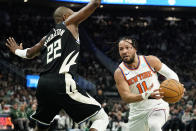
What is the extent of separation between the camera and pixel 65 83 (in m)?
4.20

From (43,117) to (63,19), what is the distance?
129cm

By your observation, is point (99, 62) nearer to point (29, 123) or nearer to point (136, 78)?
point (29, 123)

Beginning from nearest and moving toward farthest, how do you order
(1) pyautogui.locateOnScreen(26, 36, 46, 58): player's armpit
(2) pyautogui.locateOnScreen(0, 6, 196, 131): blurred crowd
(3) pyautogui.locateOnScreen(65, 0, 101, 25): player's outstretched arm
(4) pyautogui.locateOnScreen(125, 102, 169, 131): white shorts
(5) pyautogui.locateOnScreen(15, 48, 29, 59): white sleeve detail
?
(3) pyautogui.locateOnScreen(65, 0, 101, 25): player's outstretched arm
(1) pyautogui.locateOnScreen(26, 36, 46, 58): player's armpit
(5) pyautogui.locateOnScreen(15, 48, 29, 59): white sleeve detail
(4) pyautogui.locateOnScreen(125, 102, 169, 131): white shorts
(2) pyautogui.locateOnScreen(0, 6, 196, 131): blurred crowd

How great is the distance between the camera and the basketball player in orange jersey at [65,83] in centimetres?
417

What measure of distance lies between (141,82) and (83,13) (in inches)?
61.4

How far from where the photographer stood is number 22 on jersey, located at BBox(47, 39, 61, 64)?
4250mm

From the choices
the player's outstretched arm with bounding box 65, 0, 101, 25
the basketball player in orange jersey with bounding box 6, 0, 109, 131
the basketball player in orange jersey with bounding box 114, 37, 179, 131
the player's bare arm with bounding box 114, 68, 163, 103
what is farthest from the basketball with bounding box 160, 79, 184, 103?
the player's outstretched arm with bounding box 65, 0, 101, 25

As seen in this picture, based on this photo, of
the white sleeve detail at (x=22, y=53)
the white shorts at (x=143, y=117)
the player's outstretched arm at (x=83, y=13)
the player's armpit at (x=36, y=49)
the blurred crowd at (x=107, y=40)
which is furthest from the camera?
the blurred crowd at (x=107, y=40)

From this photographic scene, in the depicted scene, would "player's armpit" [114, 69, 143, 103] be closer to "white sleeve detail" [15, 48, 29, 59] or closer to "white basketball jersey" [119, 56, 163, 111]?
"white basketball jersey" [119, 56, 163, 111]

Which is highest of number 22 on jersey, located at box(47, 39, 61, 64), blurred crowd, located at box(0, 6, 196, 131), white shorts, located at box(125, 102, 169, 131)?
blurred crowd, located at box(0, 6, 196, 131)

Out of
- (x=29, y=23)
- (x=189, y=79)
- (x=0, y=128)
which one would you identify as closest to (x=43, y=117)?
(x=0, y=128)

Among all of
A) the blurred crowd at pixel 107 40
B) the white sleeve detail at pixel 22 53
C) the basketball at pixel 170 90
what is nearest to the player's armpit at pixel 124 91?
the basketball at pixel 170 90

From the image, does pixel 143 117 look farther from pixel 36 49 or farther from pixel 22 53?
pixel 22 53

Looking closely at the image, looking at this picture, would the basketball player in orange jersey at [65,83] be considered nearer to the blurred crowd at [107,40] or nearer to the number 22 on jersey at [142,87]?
the number 22 on jersey at [142,87]
